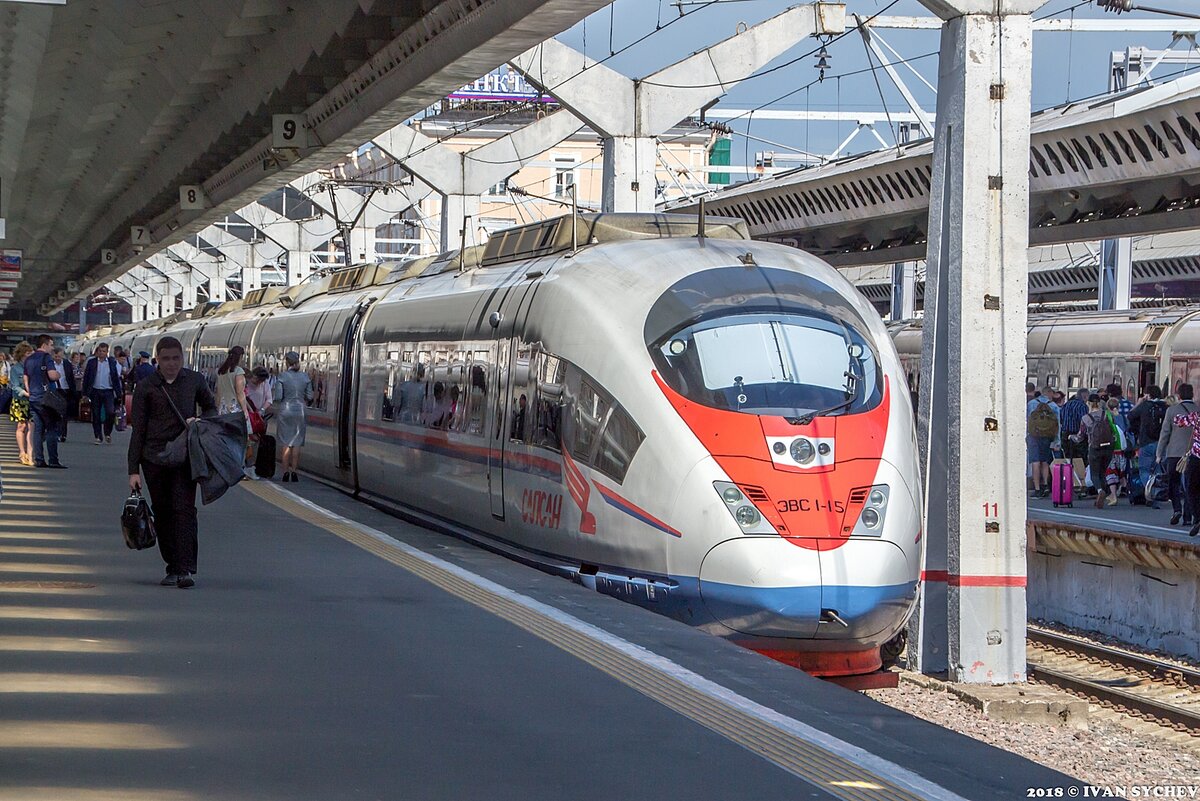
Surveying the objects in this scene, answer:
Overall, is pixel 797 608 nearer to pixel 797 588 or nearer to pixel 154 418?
pixel 797 588

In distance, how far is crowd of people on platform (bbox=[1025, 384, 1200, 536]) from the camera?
20109 millimetres

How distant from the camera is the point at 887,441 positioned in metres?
10.2

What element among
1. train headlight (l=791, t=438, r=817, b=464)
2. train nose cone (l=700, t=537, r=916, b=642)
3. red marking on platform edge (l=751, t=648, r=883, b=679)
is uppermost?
train headlight (l=791, t=438, r=817, b=464)

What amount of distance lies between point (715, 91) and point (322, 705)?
15.1 metres

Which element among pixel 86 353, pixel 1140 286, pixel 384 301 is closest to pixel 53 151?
pixel 384 301

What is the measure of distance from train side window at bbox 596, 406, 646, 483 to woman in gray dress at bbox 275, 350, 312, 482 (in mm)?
9221

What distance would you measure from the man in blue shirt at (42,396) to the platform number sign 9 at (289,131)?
12.8 feet

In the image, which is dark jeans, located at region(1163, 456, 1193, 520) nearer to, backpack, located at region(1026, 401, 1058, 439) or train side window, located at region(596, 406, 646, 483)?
backpack, located at region(1026, 401, 1058, 439)

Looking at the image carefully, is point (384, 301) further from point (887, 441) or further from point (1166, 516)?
point (1166, 516)

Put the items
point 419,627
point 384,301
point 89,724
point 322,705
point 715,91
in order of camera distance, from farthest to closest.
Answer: point 715,91
point 384,301
point 419,627
point 322,705
point 89,724

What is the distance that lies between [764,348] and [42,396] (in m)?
12.2

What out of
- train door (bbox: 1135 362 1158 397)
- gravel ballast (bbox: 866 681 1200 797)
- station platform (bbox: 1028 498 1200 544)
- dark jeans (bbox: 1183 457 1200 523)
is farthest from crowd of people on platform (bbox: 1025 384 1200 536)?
gravel ballast (bbox: 866 681 1200 797)

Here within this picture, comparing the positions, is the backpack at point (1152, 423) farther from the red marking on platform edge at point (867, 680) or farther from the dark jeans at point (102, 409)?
the dark jeans at point (102, 409)

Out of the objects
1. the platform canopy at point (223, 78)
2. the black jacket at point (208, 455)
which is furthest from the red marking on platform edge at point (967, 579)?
the black jacket at point (208, 455)
